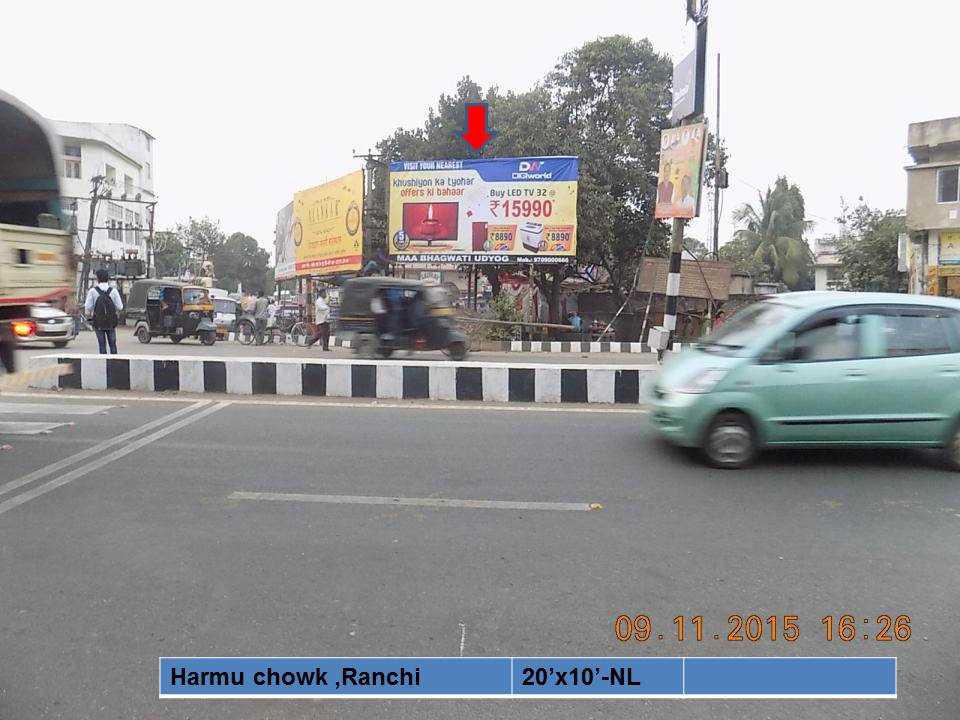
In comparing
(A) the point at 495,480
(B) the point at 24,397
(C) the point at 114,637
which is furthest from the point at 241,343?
(C) the point at 114,637

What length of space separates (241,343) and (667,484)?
773 inches

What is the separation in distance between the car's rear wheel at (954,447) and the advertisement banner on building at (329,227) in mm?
21252

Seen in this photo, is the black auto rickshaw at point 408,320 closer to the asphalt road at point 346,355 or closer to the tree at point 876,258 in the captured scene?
the asphalt road at point 346,355

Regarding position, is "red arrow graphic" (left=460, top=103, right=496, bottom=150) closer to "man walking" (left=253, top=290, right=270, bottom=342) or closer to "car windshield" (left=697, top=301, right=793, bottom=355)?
"man walking" (left=253, top=290, right=270, bottom=342)

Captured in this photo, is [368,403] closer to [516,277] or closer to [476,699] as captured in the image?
[476,699]

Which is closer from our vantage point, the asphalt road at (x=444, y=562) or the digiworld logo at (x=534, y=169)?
the asphalt road at (x=444, y=562)

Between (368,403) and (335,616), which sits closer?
(335,616)

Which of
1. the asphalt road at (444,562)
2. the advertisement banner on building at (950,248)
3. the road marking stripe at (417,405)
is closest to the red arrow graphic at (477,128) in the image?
the advertisement banner on building at (950,248)

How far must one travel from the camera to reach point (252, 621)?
3125 millimetres

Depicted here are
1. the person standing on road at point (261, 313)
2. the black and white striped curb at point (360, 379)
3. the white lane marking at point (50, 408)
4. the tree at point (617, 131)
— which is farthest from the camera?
the tree at point (617, 131)

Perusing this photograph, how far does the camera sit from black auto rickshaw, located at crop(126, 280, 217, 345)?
2119cm

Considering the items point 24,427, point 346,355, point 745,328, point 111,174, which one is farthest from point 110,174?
point 745,328

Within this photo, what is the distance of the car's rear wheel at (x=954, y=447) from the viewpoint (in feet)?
18.5

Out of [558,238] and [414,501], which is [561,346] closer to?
[558,238]
